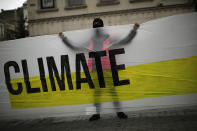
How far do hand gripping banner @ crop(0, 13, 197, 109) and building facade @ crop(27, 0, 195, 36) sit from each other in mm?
9321

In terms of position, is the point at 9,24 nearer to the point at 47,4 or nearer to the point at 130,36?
the point at 47,4

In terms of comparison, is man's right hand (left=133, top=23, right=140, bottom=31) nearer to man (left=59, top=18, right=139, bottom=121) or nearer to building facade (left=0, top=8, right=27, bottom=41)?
man (left=59, top=18, right=139, bottom=121)

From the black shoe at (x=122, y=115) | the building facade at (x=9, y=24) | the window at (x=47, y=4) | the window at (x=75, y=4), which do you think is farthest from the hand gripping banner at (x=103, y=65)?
the building facade at (x=9, y=24)

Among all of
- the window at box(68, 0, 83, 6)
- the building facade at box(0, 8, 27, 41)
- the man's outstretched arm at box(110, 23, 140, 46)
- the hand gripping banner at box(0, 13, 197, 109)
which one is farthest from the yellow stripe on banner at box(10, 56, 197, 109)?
the building facade at box(0, 8, 27, 41)

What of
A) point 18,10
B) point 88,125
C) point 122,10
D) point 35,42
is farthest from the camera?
point 18,10

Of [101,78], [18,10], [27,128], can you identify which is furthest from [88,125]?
[18,10]

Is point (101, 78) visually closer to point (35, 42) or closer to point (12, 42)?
point (35, 42)

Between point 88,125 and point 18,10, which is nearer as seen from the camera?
point 88,125

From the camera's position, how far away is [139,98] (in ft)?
15.3

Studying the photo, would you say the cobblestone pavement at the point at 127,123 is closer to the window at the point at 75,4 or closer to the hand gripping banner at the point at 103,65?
the hand gripping banner at the point at 103,65

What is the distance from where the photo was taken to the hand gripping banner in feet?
15.2

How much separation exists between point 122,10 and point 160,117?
33.9 ft

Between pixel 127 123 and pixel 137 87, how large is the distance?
30.6 inches

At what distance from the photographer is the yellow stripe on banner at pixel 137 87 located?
4.61m
